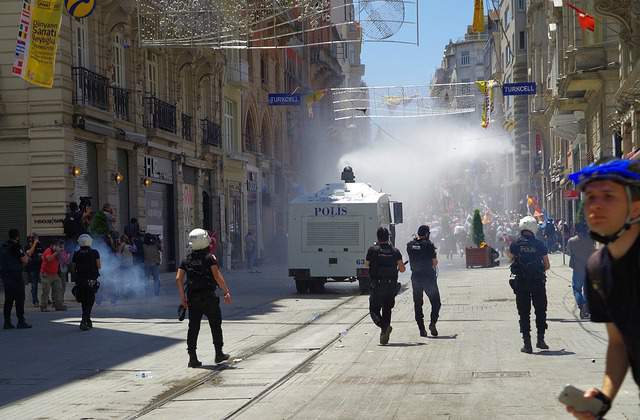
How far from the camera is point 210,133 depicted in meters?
41.5

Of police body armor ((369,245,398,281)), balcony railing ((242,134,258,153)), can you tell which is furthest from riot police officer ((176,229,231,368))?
balcony railing ((242,134,258,153))

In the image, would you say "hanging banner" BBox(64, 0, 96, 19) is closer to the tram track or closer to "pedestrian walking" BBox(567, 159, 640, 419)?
the tram track

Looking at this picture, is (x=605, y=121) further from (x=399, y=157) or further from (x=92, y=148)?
(x=399, y=157)

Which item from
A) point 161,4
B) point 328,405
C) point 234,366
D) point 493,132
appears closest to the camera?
point 328,405

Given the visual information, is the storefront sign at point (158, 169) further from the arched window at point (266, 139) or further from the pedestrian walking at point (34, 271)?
the arched window at point (266, 139)

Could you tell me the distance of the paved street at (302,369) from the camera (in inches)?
369

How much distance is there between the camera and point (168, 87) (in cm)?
3719

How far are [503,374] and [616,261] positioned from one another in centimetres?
700

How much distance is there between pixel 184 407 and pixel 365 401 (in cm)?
160

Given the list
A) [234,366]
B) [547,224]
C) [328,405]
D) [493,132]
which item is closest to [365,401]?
[328,405]

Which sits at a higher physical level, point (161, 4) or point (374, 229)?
point (161, 4)

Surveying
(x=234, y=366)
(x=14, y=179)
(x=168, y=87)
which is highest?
(x=168, y=87)

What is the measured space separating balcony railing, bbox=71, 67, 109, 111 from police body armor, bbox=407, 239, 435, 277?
14350 mm

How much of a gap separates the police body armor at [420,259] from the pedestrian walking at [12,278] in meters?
6.52
